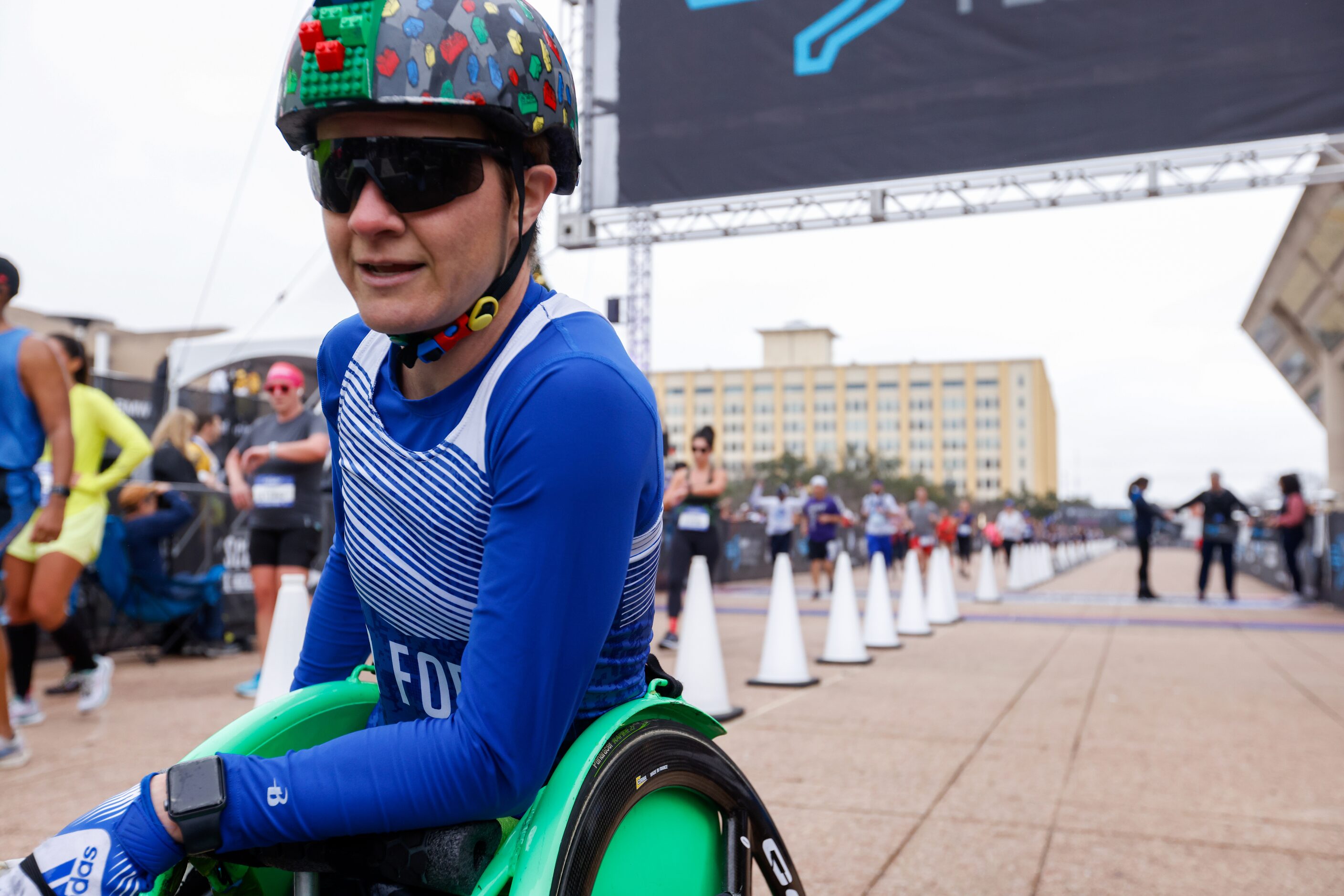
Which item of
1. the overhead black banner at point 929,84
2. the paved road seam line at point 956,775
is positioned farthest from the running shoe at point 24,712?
the overhead black banner at point 929,84

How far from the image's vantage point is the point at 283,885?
1475 mm

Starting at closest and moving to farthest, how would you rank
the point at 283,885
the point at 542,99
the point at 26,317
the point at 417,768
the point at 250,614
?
1. the point at 417,768
2. the point at 542,99
3. the point at 283,885
4. the point at 250,614
5. the point at 26,317

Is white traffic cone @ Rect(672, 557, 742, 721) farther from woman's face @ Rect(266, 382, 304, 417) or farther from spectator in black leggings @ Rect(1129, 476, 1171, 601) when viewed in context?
spectator in black leggings @ Rect(1129, 476, 1171, 601)

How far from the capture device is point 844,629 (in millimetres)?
8383

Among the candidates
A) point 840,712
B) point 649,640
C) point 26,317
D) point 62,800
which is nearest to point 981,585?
point 840,712

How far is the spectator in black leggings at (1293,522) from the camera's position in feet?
49.3

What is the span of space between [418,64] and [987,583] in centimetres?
1612

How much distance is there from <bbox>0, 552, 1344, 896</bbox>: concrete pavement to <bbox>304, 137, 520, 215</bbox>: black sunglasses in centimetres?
249

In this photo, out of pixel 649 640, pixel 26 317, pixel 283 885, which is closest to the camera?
pixel 283 885

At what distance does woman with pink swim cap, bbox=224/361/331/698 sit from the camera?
20.9 feet

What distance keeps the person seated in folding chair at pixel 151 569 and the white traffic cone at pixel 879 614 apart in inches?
221

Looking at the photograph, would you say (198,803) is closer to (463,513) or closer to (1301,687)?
(463,513)

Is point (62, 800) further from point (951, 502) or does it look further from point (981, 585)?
point (951, 502)

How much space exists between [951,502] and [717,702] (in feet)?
301
